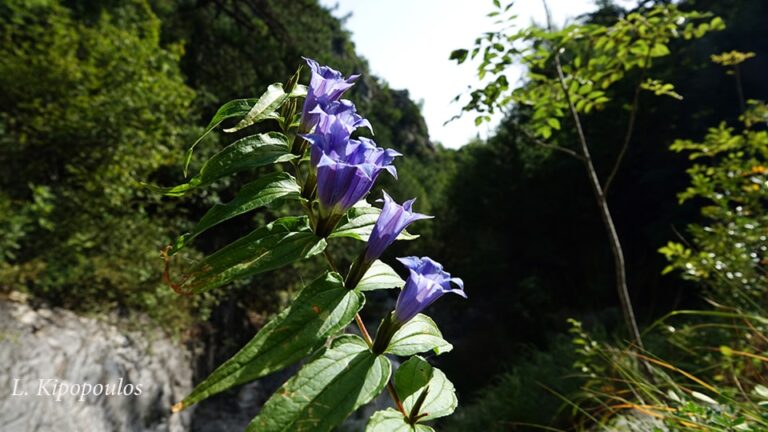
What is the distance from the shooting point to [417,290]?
560 mm

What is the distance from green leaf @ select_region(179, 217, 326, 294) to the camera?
0.47 meters

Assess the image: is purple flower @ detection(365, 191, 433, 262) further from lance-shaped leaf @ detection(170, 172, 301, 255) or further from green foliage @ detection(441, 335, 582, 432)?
green foliage @ detection(441, 335, 582, 432)

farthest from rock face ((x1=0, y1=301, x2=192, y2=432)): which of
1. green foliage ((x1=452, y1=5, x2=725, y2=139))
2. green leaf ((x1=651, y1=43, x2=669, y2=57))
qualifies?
green leaf ((x1=651, y1=43, x2=669, y2=57))

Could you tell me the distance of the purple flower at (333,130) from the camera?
1.65 ft

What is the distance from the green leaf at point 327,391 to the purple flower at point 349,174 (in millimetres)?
163

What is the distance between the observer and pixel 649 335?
202 inches

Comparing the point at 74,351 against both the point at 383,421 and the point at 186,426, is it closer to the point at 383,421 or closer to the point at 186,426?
the point at 186,426

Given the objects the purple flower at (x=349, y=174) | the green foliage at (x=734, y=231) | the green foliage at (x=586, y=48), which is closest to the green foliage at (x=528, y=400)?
the green foliage at (x=734, y=231)

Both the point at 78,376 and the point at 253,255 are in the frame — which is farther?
the point at 78,376

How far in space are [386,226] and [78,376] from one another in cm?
457

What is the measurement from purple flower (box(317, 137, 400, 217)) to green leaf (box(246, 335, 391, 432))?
163 millimetres

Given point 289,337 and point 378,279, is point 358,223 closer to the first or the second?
Answer: point 378,279

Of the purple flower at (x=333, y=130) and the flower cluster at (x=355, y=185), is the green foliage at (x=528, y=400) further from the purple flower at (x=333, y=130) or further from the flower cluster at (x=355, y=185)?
the purple flower at (x=333, y=130)

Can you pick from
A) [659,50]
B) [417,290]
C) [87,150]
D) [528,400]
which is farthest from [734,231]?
[87,150]
